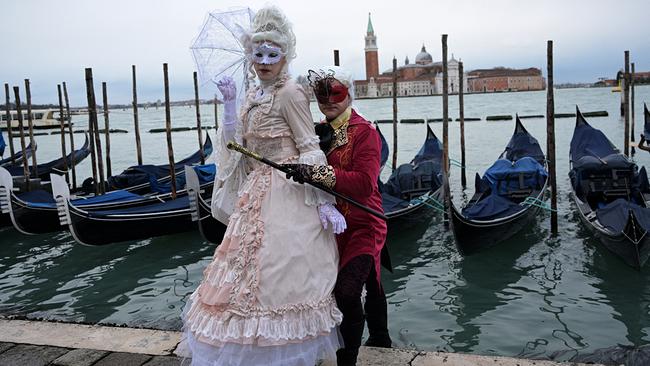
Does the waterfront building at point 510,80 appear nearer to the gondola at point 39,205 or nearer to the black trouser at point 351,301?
the gondola at point 39,205

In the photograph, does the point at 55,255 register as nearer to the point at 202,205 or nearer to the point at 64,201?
the point at 64,201

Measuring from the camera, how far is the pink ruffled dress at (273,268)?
1.67 meters

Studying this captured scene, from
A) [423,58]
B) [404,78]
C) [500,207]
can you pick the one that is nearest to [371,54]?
[404,78]

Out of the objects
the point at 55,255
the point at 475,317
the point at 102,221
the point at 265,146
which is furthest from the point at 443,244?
the point at 265,146

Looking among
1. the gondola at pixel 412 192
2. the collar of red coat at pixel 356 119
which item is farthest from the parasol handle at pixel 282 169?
the gondola at pixel 412 192

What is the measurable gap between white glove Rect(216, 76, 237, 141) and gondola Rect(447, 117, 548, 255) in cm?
385

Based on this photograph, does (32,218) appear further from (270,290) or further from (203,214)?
(270,290)

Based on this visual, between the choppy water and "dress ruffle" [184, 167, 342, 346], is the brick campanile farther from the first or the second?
"dress ruffle" [184, 167, 342, 346]

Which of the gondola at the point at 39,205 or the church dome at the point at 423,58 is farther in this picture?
the church dome at the point at 423,58

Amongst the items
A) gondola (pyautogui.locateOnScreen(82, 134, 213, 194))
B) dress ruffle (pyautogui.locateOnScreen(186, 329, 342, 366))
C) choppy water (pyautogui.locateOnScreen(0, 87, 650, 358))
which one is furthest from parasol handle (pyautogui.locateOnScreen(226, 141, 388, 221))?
gondola (pyautogui.locateOnScreen(82, 134, 213, 194))

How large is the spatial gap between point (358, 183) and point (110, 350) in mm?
1264

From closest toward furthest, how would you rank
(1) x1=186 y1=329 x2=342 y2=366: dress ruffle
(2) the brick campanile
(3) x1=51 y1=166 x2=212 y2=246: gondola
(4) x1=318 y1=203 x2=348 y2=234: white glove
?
(1) x1=186 y1=329 x2=342 y2=366: dress ruffle
(4) x1=318 y1=203 x2=348 y2=234: white glove
(3) x1=51 y1=166 x2=212 y2=246: gondola
(2) the brick campanile

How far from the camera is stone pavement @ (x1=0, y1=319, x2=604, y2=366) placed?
81.4 inches

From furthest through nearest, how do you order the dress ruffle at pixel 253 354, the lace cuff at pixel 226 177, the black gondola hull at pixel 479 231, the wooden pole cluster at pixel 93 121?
the wooden pole cluster at pixel 93 121 → the black gondola hull at pixel 479 231 → the lace cuff at pixel 226 177 → the dress ruffle at pixel 253 354
